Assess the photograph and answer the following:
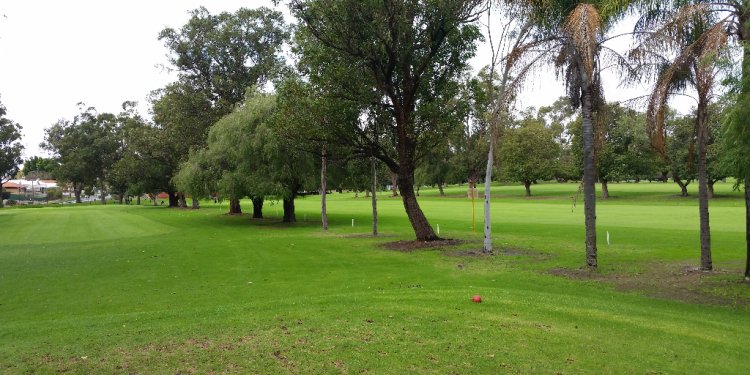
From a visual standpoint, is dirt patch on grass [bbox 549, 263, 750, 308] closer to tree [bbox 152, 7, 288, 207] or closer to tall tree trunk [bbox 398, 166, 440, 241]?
tall tree trunk [bbox 398, 166, 440, 241]

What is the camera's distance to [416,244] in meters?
22.0

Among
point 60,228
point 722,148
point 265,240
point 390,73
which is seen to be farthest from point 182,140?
point 722,148

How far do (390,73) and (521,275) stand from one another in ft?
35.1

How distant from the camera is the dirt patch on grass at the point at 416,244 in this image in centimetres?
2102

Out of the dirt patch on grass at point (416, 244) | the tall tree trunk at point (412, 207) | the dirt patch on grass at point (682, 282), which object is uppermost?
the tall tree trunk at point (412, 207)

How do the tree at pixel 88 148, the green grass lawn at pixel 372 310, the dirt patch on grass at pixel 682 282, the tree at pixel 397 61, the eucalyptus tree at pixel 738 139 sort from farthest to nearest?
the tree at pixel 88 148 < the tree at pixel 397 61 < the dirt patch on grass at pixel 682 282 < the eucalyptus tree at pixel 738 139 < the green grass lawn at pixel 372 310

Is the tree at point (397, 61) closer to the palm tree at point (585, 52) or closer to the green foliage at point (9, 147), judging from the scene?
the palm tree at point (585, 52)

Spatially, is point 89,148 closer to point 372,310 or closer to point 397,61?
point 397,61

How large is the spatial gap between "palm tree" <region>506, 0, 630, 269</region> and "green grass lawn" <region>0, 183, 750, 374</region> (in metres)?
2.41

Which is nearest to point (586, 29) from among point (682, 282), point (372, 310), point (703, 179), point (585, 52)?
point (585, 52)

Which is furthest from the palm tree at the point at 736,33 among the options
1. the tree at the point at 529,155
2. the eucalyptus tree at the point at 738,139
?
the tree at the point at 529,155

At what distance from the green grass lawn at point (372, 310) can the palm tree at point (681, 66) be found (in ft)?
12.0

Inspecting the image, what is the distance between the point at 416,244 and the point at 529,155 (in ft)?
194

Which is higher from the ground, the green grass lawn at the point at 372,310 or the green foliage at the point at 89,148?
the green foliage at the point at 89,148
